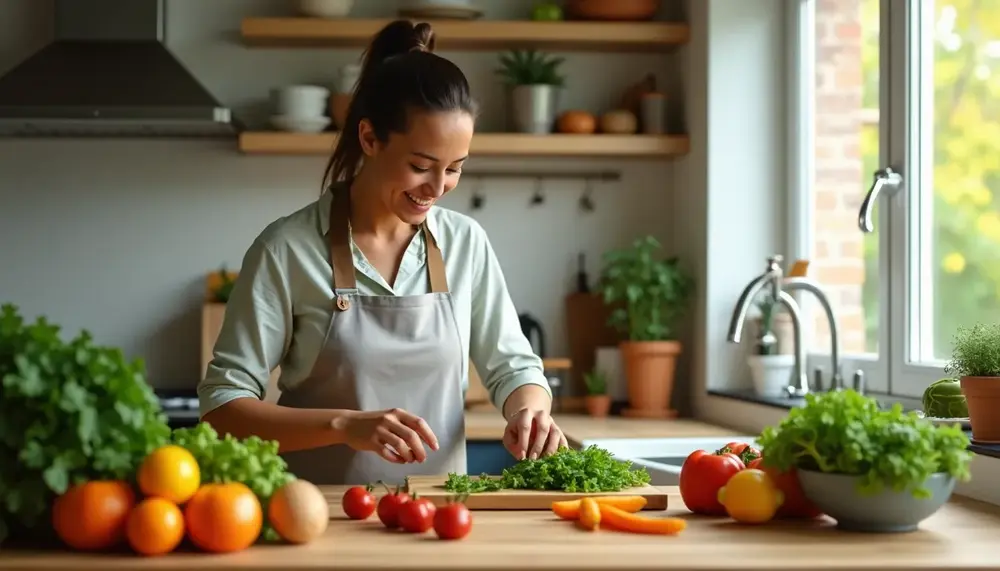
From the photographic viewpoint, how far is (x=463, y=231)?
2418 mm

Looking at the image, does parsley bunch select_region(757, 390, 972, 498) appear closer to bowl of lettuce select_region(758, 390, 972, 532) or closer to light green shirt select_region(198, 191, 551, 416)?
bowl of lettuce select_region(758, 390, 972, 532)

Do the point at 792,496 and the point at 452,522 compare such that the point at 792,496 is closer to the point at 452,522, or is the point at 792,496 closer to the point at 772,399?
the point at 452,522

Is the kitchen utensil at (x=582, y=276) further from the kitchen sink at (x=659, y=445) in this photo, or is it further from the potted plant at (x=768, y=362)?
the kitchen sink at (x=659, y=445)

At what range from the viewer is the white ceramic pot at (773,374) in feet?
11.9

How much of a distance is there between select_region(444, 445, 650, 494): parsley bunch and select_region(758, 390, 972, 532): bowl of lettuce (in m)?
0.28

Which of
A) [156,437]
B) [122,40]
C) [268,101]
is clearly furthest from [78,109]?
[156,437]

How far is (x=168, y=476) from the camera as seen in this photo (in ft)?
4.95

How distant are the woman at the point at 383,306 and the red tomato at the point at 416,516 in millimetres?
406

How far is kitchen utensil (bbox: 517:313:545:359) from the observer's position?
417cm

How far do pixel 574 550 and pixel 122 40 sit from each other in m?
2.97

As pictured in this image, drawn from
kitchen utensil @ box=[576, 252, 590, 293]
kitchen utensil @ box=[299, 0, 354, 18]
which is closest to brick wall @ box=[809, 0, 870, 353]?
kitchen utensil @ box=[576, 252, 590, 293]

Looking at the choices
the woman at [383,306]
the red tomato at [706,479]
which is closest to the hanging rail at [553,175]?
the woman at [383,306]

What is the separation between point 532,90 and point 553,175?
0.36 m

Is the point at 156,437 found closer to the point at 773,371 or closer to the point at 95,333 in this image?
the point at 773,371
